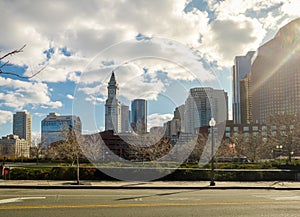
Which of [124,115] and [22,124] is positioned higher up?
[22,124]

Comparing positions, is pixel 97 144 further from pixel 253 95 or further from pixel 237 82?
pixel 237 82

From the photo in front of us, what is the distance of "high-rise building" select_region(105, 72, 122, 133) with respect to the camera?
19.2 meters

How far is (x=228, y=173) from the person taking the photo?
2575 cm

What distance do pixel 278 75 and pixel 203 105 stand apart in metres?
125

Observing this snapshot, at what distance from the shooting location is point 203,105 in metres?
24.5

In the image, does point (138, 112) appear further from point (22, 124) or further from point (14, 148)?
point (22, 124)

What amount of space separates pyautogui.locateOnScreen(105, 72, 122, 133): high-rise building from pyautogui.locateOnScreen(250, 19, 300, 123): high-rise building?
117118 mm

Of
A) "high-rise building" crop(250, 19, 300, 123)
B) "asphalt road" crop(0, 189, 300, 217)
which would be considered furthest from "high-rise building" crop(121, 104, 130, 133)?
"high-rise building" crop(250, 19, 300, 123)

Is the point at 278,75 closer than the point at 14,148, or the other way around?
the point at 14,148

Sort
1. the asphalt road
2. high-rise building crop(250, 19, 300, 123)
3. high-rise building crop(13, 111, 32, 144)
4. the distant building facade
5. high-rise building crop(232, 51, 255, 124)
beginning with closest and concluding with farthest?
the asphalt road < the distant building facade < high-rise building crop(13, 111, 32, 144) < high-rise building crop(250, 19, 300, 123) < high-rise building crop(232, 51, 255, 124)

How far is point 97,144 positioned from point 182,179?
19.7 m

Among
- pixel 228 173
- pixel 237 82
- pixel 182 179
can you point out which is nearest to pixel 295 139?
pixel 228 173

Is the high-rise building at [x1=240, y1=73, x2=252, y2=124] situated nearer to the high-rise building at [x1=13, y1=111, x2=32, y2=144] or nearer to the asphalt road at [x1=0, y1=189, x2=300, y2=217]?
the high-rise building at [x1=13, y1=111, x2=32, y2=144]

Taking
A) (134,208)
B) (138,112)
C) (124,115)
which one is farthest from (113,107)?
(134,208)
